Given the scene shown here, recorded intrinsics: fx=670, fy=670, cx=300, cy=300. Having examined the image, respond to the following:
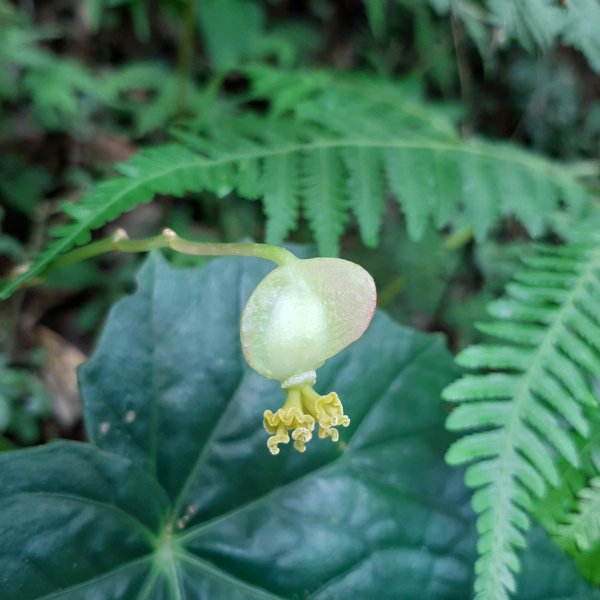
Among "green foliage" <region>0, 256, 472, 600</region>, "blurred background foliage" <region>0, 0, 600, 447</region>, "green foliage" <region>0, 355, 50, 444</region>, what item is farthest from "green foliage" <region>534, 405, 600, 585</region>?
"green foliage" <region>0, 355, 50, 444</region>

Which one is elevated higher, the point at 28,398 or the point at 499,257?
the point at 499,257

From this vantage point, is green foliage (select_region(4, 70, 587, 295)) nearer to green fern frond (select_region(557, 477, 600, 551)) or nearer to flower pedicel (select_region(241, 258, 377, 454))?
flower pedicel (select_region(241, 258, 377, 454))

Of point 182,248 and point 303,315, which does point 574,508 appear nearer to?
point 303,315

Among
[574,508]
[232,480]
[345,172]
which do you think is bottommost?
[232,480]

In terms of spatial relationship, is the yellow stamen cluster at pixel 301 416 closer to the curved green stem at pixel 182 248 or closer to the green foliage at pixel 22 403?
the curved green stem at pixel 182 248

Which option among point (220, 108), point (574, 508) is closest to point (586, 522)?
point (574, 508)

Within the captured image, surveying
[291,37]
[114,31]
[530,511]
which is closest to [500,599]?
[530,511]

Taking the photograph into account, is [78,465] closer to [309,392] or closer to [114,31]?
[309,392]

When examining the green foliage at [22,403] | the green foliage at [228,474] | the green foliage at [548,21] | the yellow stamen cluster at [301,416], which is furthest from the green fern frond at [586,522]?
the green foliage at [22,403]
